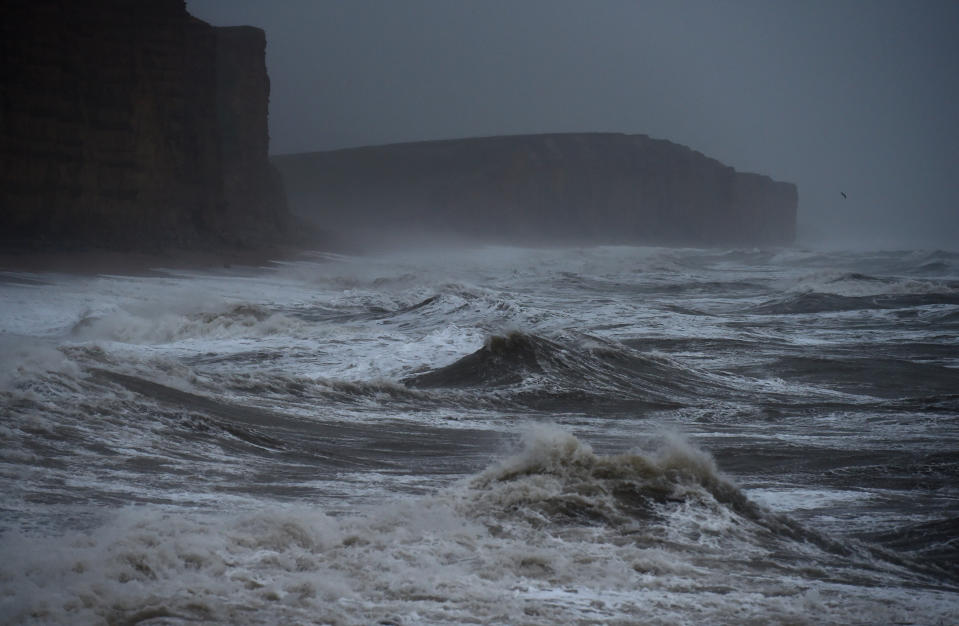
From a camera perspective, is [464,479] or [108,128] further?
[108,128]

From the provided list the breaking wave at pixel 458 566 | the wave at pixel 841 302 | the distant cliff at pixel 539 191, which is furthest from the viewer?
the distant cliff at pixel 539 191

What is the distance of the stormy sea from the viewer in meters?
3.81

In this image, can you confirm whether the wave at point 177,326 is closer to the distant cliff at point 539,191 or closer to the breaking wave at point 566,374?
the breaking wave at point 566,374

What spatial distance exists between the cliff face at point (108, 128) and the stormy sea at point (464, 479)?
12493 millimetres

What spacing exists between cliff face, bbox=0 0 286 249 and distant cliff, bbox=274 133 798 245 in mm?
39079

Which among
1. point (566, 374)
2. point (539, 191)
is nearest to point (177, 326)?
point (566, 374)

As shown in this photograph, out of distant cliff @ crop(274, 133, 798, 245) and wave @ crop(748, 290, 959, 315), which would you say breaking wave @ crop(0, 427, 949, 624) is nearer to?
wave @ crop(748, 290, 959, 315)

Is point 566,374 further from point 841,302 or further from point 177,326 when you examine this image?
point 841,302

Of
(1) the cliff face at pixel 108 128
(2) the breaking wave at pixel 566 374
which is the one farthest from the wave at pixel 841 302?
(1) the cliff face at pixel 108 128

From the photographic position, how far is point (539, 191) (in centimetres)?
8762

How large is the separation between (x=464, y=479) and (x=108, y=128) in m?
25.9

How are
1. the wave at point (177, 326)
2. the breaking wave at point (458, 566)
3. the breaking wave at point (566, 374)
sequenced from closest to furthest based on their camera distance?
the breaking wave at point (458, 566), the breaking wave at point (566, 374), the wave at point (177, 326)

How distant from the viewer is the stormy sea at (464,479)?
3807 millimetres

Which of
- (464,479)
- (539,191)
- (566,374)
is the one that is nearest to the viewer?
(464,479)
